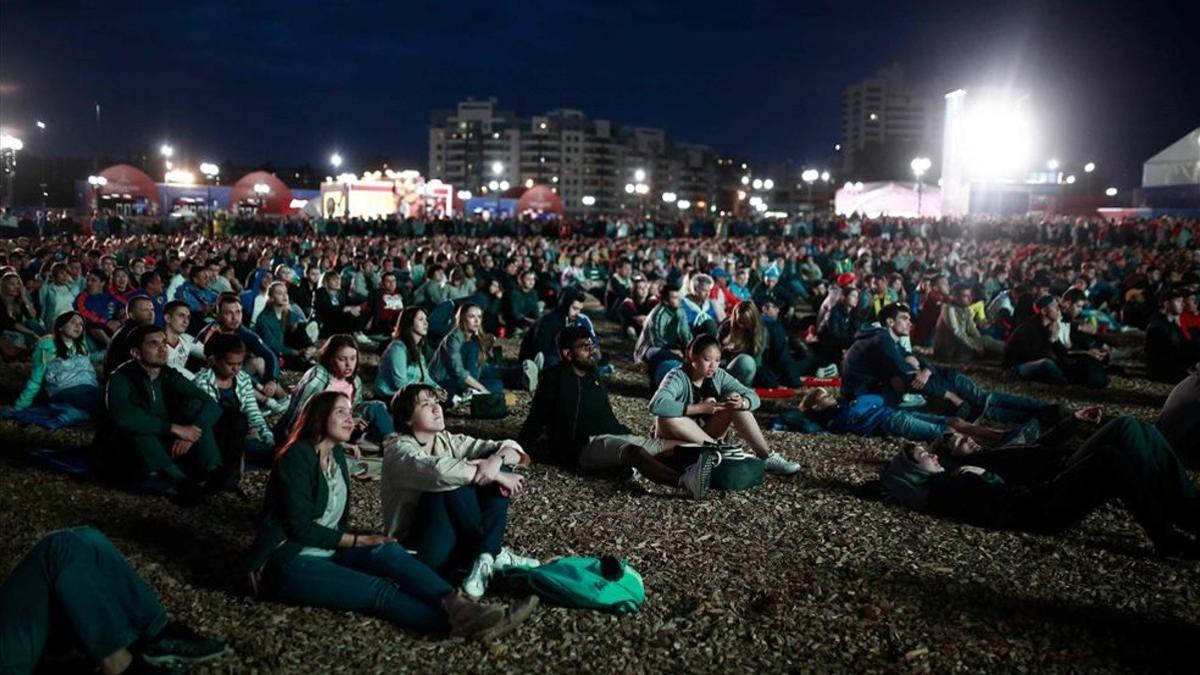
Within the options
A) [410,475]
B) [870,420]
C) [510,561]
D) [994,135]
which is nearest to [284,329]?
[870,420]

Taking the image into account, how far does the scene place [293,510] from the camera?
181 inches

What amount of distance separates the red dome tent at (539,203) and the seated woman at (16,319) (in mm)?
49282

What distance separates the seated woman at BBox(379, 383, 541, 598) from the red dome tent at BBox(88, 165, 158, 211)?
5489 cm

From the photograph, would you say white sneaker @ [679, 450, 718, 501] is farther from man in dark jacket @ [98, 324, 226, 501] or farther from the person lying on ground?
the person lying on ground

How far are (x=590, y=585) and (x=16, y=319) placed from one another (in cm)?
1082

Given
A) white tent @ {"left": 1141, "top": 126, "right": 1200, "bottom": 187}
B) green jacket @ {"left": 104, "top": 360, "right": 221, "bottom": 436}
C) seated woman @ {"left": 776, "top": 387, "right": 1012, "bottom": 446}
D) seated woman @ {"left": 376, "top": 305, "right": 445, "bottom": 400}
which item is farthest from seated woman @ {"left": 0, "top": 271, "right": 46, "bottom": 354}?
white tent @ {"left": 1141, "top": 126, "right": 1200, "bottom": 187}

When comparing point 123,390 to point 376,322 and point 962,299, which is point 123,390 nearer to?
point 376,322

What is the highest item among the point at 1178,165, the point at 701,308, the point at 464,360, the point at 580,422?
the point at 1178,165

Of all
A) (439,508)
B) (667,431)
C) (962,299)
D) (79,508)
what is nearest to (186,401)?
(79,508)

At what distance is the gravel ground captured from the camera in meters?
4.50

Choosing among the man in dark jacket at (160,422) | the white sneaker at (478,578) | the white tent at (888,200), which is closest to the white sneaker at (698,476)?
the white sneaker at (478,578)

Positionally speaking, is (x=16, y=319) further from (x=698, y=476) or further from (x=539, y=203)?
(x=539, y=203)

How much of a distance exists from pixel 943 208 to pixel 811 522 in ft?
198

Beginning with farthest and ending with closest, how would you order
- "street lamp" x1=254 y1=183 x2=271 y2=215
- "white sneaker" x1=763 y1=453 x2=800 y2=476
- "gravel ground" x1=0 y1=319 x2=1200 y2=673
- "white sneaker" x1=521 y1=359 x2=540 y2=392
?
"street lamp" x1=254 y1=183 x2=271 y2=215 < "white sneaker" x1=521 y1=359 x2=540 y2=392 < "white sneaker" x1=763 y1=453 x2=800 y2=476 < "gravel ground" x1=0 y1=319 x2=1200 y2=673
